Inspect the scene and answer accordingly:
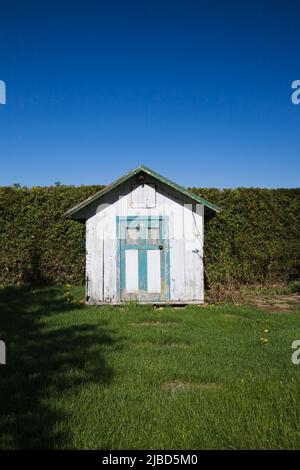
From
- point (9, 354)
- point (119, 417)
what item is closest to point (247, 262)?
point (9, 354)

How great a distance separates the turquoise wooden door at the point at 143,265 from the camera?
1023 centimetres

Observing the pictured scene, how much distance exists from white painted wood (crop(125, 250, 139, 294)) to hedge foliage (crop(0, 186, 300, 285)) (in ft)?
14.3

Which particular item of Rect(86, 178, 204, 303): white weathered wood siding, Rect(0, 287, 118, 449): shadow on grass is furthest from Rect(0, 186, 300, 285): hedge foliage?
Rect(0, 287, 118, 449): shadow on grass

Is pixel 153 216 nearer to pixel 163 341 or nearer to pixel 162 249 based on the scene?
pixel 162 249

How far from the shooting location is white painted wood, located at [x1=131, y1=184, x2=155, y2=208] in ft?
34.2

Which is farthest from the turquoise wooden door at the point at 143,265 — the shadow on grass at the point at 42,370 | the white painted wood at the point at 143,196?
the shadow on grass at the point at 42,370

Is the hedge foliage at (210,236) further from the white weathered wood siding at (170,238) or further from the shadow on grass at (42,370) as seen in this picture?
the shadow on grass at (42,370)

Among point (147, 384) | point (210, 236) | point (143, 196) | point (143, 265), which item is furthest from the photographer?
point (210, 236)

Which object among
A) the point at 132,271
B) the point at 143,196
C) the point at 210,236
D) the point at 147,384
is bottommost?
the point at 147,384

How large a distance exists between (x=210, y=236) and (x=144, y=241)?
4843 millimetres

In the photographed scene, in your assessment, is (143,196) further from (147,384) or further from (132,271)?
(147,384)

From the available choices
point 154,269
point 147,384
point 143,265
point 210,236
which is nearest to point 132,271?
point 143,265

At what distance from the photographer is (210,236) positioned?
1446 centimetres

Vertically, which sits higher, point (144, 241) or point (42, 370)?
point (144, 241)
